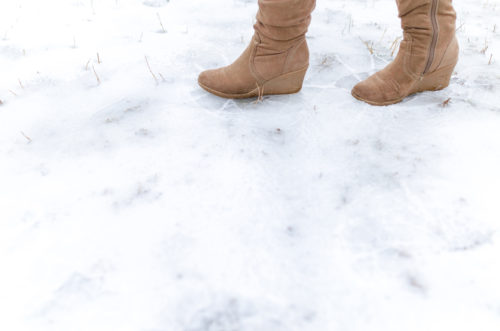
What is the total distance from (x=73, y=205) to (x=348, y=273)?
2.82ft

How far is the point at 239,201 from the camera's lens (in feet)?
3.58

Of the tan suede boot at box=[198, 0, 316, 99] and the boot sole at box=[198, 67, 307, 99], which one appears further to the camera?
the boot sole at box=[198, 67, 307, 99]

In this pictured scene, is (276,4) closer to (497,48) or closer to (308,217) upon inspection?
(308,217)

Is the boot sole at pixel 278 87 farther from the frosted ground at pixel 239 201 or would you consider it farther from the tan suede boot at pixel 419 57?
the tan suede boot at pixel 419 57

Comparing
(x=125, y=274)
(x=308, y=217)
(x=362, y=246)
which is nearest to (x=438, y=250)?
(x=362, y=246)

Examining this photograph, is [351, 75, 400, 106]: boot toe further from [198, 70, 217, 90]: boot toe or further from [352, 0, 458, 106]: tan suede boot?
[198, 70, 217, 90]: boot toe

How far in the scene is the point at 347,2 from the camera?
115 inches

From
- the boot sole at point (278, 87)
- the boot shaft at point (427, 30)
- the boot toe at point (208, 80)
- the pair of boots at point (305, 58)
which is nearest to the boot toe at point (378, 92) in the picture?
the pair of boots at point (305, 58)

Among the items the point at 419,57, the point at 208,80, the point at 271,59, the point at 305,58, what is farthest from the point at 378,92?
the point at 208,80

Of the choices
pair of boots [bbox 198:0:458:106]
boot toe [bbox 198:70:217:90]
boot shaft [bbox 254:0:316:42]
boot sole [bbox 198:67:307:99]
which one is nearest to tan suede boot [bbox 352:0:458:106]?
pair of boots [bbox 198:0:458:106]

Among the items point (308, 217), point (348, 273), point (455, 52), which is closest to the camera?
point (348, 273)

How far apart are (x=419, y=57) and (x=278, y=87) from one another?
62 centimetres

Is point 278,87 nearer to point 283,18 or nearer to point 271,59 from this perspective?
point 271,59

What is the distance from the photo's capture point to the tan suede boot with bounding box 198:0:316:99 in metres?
1.39
